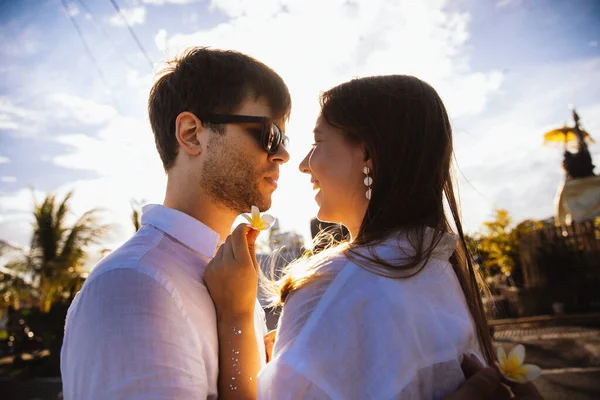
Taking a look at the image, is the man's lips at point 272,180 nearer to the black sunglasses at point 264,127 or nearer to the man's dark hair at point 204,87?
the black sunglasses at point 264,127

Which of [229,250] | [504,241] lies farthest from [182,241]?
[504,241]

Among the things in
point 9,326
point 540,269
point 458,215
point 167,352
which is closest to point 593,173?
point 540,269

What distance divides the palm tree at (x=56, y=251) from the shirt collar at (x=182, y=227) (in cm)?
1550

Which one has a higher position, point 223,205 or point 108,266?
point 223,205

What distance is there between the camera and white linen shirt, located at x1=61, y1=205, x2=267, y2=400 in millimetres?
1529

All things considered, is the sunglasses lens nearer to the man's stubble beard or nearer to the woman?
the man's stubble beard

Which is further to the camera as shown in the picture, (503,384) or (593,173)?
(593,173)

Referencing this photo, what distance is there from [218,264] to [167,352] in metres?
0.45

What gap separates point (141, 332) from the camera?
158 cm

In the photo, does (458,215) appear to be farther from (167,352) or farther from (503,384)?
(167,352)

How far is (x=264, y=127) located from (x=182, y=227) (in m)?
0.80

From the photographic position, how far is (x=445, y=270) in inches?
71.3

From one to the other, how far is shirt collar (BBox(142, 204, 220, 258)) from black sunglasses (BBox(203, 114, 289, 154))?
608 mm

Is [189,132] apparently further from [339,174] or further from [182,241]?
[339,174]
